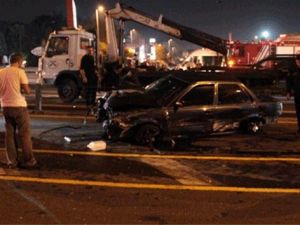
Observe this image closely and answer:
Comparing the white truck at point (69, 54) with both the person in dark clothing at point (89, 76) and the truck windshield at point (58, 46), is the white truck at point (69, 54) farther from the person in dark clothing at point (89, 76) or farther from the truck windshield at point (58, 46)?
the person in dark clothing at point (89, 76)

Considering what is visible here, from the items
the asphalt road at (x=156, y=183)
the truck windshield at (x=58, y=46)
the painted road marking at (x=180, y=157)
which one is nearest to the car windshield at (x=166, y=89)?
the asphalt road at (x=156, y=183)

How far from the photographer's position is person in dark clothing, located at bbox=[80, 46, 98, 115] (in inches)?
671

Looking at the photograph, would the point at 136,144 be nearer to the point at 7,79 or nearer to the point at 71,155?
the point at 71,155

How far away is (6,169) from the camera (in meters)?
8.80

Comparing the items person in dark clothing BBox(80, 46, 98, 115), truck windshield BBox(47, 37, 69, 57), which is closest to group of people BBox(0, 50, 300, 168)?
person in dark clothing BBox(80, 46, 98, 115)

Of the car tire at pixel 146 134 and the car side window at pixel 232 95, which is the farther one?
the car side window at pixel 232 95

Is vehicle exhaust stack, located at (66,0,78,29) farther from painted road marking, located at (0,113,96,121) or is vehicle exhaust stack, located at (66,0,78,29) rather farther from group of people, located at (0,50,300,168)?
group of people, located at (0,50,300,168)

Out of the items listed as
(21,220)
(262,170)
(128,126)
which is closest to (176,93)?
(128,126)

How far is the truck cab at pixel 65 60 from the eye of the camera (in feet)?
62.6

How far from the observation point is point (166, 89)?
1197cm

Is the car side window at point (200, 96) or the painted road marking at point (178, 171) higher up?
the car side window at point (200, 96)

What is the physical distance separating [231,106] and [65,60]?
8.37 m

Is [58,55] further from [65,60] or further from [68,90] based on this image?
[68,90]

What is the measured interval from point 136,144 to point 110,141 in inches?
21.2
